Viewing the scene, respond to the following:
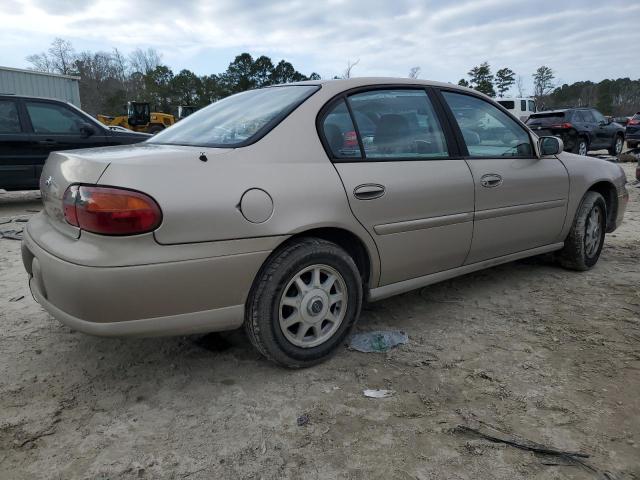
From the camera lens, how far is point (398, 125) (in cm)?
296

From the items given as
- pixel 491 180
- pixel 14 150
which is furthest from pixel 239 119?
pixel 14 150

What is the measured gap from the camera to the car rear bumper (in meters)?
2.00

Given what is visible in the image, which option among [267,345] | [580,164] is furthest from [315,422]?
[580,164]

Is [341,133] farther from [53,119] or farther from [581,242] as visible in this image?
[53,119]

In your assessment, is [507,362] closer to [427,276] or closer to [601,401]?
[601,401]

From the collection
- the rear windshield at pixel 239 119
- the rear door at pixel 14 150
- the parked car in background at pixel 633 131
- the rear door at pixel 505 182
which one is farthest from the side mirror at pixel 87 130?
the parked car in background at pixel 633 131

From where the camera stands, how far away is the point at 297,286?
2473mm

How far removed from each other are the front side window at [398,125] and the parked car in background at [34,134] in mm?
5950

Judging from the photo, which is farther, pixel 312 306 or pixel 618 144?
pixel 618 144

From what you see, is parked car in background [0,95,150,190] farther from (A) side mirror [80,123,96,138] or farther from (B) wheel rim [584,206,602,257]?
(B) wheel rim [584,206,602,257]

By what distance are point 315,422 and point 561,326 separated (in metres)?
1.86

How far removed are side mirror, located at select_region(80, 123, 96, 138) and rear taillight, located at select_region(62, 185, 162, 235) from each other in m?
6.12

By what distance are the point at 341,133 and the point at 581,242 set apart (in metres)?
2.56

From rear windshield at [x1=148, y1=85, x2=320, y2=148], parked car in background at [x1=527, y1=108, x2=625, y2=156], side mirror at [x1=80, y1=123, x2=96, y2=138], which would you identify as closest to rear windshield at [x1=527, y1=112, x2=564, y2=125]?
parked car in background at [x1=527, y1=108, x2=625, y2=156]
